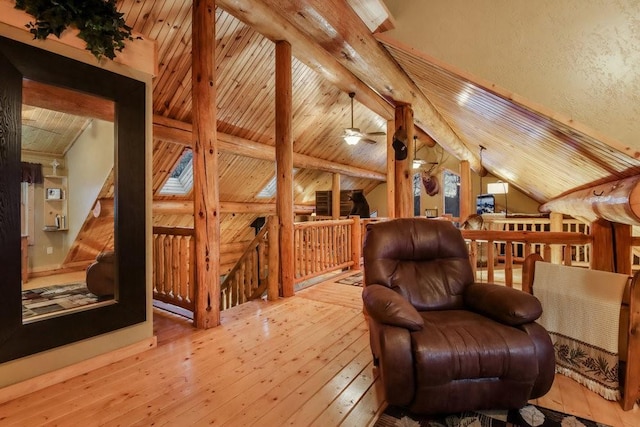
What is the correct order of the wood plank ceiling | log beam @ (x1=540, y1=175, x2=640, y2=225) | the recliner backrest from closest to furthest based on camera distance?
log beam @ (x1=540, y1=175, x2=640, y2=225)
the wood plank ceiling
the recliner backrest

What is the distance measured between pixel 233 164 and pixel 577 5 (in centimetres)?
568

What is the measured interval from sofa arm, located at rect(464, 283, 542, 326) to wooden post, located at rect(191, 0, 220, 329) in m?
2.13

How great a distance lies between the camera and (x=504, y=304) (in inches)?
67.9

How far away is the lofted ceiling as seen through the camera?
2246mm

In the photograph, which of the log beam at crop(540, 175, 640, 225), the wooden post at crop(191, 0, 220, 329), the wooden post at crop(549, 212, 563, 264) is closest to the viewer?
the log beam at crop(540, 175, 640, 225)

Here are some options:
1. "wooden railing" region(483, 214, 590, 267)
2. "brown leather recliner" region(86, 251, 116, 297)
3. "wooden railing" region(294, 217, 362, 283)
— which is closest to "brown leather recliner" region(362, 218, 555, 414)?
"brown leather recliner" region(86, 251, 116, 297)

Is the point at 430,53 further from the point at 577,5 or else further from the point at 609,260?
the point at 609,260

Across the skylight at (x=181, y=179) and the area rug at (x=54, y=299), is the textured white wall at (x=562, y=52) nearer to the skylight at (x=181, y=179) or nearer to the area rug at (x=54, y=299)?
the area rug at (x=54, y=299)

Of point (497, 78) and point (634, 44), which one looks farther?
point (497, 78)

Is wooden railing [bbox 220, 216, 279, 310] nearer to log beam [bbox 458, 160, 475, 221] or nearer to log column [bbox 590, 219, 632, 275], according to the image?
log column [bbox 590, 219, 632, 275]

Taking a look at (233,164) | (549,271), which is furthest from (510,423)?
(233,164)

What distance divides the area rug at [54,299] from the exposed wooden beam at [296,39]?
265 cm

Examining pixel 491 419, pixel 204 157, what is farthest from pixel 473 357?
pixel 204 157

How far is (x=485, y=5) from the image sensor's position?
77.2 inches
